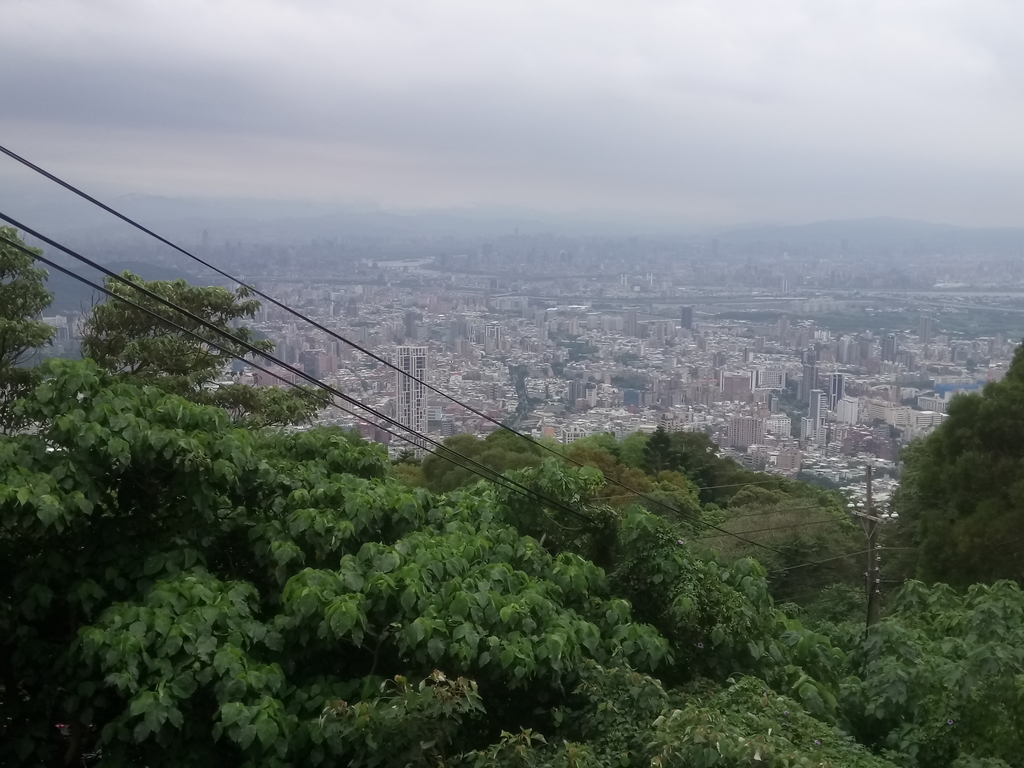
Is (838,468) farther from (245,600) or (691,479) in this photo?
(245,600)

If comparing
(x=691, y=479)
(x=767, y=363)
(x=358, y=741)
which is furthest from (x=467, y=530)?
(x=767, y=363)

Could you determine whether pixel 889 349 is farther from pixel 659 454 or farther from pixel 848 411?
pixel 659 454

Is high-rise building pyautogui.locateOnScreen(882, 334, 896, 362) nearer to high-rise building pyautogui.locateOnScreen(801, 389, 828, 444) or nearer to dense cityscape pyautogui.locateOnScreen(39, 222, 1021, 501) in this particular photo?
dense cityscape pyautogui.locateOnScreen(39, 222, 1021, 501)

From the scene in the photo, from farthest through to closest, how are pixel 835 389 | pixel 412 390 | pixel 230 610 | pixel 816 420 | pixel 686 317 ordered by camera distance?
pixel 686 317, pixel 835 389, pixel 816 420, pixel 412 390, pixel 230 610

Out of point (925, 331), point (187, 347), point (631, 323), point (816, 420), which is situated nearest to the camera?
point (187, 347)

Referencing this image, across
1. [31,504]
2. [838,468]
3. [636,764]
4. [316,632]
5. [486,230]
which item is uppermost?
[486,230]

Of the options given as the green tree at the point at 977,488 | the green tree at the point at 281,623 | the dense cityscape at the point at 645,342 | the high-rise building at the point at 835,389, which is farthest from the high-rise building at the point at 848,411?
the green tree at the point at 281,623

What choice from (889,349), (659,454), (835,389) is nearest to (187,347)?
(659,454)

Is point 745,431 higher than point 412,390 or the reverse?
the reverse
